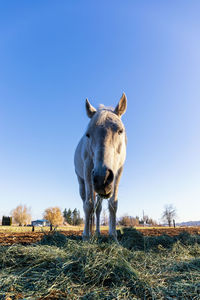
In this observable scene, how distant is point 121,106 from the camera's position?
4.54 meters

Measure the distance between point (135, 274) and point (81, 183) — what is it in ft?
16.6

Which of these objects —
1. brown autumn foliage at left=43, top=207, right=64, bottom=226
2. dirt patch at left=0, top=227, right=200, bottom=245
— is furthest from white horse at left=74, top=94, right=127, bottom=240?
brown autumn foliage at left=43, top=207, right=64, bottom=226

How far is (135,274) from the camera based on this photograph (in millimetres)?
1840

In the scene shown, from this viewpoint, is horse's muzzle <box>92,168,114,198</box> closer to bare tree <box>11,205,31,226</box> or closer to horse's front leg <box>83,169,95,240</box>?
horse's front leg <box>83,169,95,240</box>

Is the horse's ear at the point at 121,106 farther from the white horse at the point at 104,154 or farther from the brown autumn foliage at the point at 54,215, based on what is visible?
the brown autumn foliage at the point at 54,215

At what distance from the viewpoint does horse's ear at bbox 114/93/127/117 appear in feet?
14.7

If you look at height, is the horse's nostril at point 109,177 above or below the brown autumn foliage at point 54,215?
above

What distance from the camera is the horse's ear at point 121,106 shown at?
14.7 ft

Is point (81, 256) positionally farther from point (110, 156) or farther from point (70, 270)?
point (110, 156)

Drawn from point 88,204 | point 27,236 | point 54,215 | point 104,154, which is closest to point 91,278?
point 104,154

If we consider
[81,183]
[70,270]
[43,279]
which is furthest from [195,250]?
[81,183]

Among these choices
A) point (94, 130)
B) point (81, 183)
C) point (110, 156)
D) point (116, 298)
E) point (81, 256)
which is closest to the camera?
point (116, 298)

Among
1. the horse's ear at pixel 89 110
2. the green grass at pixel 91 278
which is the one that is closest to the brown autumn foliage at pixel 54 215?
the horse's ear at pixel 89 110

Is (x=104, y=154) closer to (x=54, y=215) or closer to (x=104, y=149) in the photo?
(x=104, y=149)
